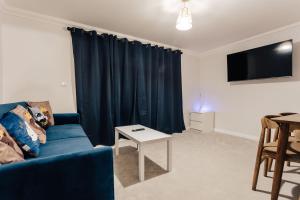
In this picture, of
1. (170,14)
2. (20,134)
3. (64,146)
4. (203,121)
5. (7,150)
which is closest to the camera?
(7,150)

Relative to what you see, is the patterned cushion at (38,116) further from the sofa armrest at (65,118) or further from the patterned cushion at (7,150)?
the patterned cushion at (7,150)

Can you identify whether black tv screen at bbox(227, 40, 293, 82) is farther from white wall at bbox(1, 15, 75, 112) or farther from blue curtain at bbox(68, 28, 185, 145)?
white wall at bbox(1, 15, 75, 112)

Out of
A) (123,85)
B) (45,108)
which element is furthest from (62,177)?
(123,85)

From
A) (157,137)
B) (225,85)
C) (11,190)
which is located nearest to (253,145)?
(225,85)

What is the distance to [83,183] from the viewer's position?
1110 mm

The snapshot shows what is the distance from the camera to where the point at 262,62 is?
11.1 ft

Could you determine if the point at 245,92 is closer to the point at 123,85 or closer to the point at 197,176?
the point at 197,176

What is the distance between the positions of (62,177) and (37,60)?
2413 millimetres

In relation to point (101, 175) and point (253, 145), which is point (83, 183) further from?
point (253, 145)

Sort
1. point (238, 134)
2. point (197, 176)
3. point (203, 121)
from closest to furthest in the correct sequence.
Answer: point (197, 176) < point (238, 134) < point (203, 121)

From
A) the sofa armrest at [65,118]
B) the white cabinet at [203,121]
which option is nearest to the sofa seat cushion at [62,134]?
the sofa armrest at [65,118]

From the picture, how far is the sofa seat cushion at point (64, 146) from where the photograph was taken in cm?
150

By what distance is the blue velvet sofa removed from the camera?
0.92 metres

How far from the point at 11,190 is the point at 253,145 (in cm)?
362
